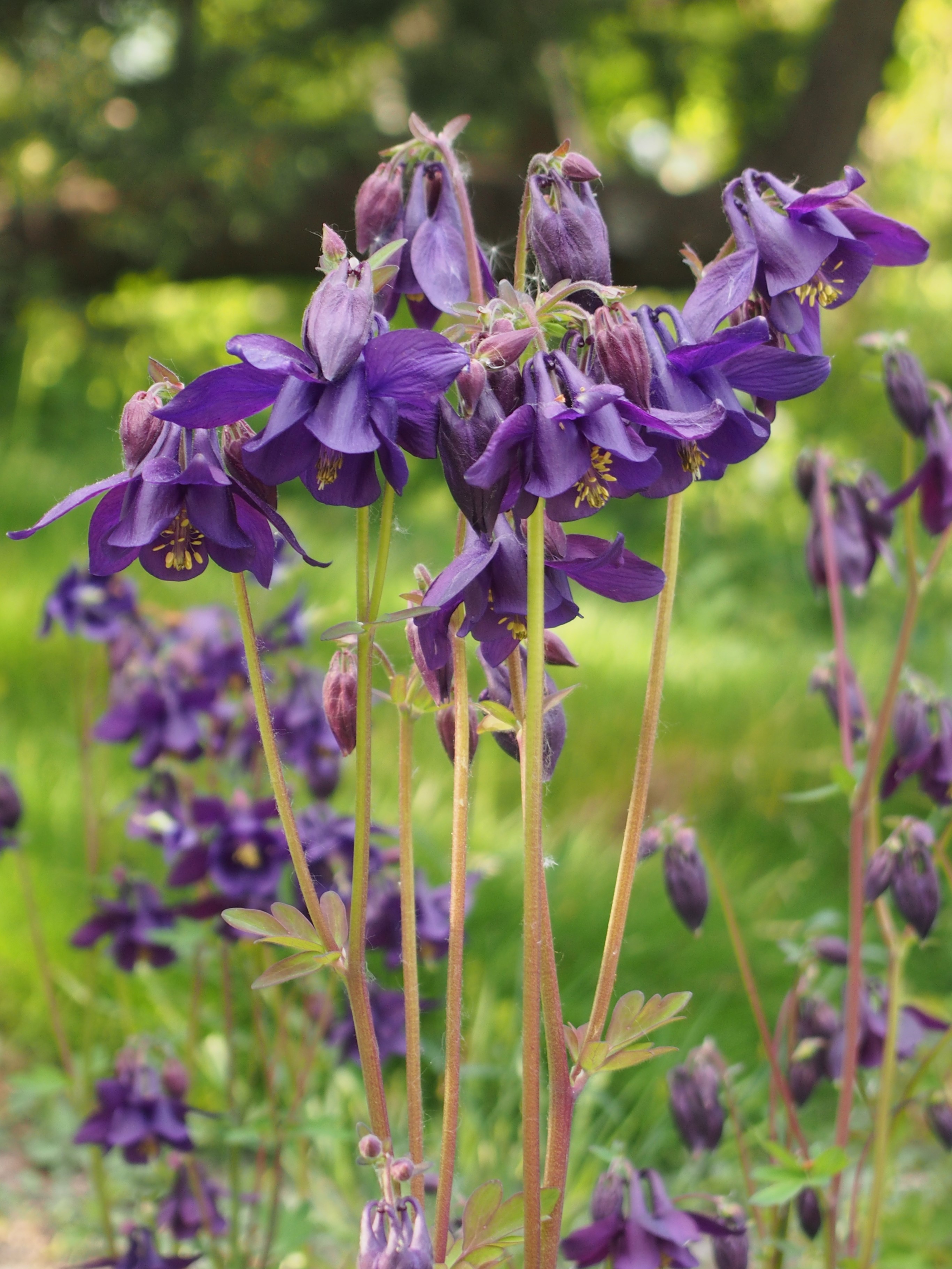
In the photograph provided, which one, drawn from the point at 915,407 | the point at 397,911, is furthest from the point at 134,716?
the point at 915,407

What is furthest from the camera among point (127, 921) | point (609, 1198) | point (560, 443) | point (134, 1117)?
point (127, 921)

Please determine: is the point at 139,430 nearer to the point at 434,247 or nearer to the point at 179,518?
the point at 179,518

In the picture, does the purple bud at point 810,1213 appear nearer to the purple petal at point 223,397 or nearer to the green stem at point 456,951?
the green stem at point 456,951

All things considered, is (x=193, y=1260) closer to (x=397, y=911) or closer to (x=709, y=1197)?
(x=397, y=911)

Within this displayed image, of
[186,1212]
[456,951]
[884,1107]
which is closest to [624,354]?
[456,951]

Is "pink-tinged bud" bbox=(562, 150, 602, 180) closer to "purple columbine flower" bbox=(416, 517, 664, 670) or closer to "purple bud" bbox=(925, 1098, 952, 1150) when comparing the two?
"purple columbine flower" bbox=(416, 517, 664, 670)

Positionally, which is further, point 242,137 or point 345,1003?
point 242,137

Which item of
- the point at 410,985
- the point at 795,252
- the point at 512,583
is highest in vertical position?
the point at 795,252
